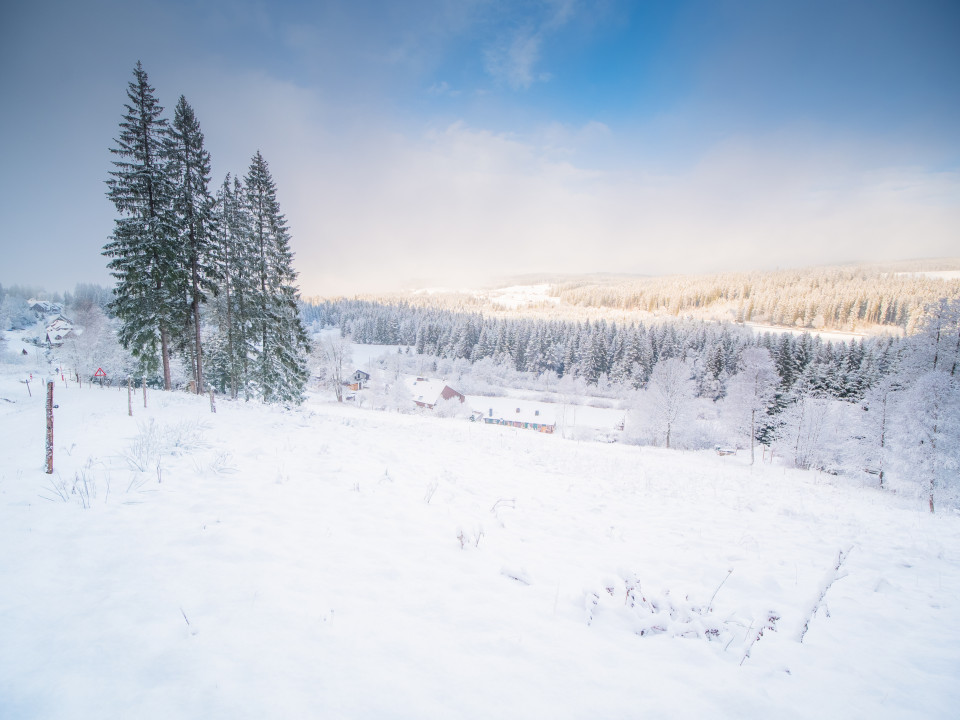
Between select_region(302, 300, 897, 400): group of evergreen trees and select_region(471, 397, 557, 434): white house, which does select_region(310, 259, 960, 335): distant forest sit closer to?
select_region(302, 300, 897, 400): group of evergreen trees

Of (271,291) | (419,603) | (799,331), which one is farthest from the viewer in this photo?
(799,331)

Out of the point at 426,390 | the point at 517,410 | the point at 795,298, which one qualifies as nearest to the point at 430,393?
the point at 426,390

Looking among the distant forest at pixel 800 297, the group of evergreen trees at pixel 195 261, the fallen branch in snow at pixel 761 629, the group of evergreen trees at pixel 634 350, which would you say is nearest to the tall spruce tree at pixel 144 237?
the group of evergreen trees at pixel 195 261

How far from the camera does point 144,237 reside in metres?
17.1

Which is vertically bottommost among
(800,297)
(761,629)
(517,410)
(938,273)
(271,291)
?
(517,410)

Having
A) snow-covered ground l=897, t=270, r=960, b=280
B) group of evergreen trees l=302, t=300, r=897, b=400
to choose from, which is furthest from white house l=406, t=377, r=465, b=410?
snow-covered ground l=897, t=270, r=960, b=280

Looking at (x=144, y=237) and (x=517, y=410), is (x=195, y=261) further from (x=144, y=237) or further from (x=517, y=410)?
(x=517, y=410)

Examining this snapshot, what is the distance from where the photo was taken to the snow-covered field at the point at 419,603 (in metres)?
2.66

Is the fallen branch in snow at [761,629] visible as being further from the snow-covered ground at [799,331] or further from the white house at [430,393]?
the snow-covered ground at [799,331]

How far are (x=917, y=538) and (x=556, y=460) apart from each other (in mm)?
8904

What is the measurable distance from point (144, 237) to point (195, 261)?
7.12 feet

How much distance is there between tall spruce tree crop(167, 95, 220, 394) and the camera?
59.0 feet

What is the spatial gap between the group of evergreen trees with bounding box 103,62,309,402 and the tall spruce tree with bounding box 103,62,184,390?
0.13 feet

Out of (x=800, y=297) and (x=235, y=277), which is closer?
(x=235, y=277)
